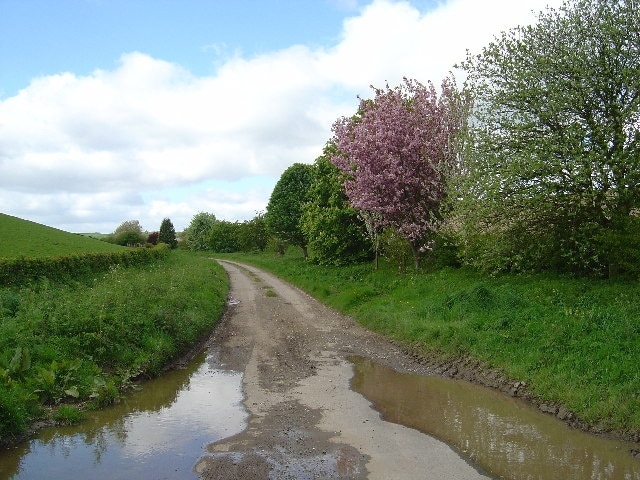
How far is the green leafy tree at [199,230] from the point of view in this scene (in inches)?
4616

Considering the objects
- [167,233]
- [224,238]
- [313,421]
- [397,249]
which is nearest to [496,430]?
[313,421]

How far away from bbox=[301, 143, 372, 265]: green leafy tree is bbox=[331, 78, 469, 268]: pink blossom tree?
8.41m

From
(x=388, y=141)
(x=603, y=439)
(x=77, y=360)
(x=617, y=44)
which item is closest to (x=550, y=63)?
(x=617, y=44)

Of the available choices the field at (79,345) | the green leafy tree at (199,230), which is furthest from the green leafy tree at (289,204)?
the green leafy tree at (199,230)

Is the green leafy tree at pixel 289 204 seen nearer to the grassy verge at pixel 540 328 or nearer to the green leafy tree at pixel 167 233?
the grassy verge at pixel 540 328

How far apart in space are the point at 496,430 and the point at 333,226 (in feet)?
93.5

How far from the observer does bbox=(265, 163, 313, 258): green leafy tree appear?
2156 inches

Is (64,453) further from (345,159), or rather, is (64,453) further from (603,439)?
(345,159)

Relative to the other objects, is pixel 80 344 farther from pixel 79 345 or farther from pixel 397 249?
pixel 397 249

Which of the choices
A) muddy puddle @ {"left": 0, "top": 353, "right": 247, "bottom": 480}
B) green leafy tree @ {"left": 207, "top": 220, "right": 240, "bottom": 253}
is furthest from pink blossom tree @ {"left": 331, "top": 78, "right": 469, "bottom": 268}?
green leafy tree @ {"left": 207, "top": 220, "right": 240, "bottom": 253}

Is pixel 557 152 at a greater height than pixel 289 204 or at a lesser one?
lesser

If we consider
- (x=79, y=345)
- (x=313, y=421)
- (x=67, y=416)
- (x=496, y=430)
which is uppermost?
(x=79, y=345)

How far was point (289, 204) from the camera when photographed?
55.3 m

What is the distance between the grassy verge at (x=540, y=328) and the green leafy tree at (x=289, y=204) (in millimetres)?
29734
